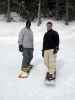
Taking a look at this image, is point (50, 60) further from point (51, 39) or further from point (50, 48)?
point (51, 39)

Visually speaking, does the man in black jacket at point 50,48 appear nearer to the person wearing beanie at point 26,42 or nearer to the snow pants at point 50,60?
the snow pants at point 50,60

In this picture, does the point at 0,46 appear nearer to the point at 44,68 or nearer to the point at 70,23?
the point at 44,68

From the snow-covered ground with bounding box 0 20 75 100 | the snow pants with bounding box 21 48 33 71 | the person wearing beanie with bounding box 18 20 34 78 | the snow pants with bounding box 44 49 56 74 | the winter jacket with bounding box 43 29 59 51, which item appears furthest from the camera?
the snow pants with bounding box 21 48 33 71

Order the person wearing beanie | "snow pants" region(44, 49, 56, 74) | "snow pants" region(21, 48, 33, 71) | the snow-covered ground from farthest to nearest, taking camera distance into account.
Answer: "snow pants" region(21, 48, 33, 71) < the person wearing beanie < "snow pants" region(44, 49, 56, 74) < the snow-covered ground

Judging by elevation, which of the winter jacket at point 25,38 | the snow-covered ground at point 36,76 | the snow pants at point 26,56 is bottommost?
the snow-covered ground at point 36,76

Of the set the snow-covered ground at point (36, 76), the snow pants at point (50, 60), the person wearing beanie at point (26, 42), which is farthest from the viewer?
the person wearing beanie at point (26, 42)

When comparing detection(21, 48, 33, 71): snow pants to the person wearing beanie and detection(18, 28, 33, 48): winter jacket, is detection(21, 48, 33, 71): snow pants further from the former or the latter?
detection(18, 28, 33, 48): winter jacket

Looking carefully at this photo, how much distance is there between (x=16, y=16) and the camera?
25500 mm

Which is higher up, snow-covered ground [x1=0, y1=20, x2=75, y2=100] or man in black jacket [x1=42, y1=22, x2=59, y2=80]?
man in black jacket [x1=42, y1=22, x2=59, y2=80]

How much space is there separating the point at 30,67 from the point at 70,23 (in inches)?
421

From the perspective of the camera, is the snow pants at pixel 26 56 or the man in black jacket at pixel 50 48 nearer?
the man in black jacket at pixel 50 48

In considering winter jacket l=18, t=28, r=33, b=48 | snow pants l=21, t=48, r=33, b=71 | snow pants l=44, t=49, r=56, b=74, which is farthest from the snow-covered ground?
winter jacket l=18, t=28, r=33, b=48

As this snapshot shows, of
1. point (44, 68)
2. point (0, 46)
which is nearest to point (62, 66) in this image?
Answer: point (44, 68)

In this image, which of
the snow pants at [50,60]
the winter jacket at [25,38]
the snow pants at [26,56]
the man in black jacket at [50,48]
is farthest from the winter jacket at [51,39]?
the snow pants at [26,56]
